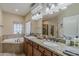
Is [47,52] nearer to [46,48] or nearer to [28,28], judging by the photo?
[46,48]

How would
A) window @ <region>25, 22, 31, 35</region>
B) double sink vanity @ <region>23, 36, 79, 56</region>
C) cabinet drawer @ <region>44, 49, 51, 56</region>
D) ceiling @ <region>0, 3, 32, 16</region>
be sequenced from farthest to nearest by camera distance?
window @ <region>25, 22, 31, 35</region>, ceiling @ <region>0, 3, 32, 16</region>, cabinet drawer @ <region>44, 49, 51, 56</region>, double sink vanity @ <region>23, 36, 79, 56</region>

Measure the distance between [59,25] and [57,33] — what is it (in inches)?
6.1

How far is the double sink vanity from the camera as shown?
1.95 meters

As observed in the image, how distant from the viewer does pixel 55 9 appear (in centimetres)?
240

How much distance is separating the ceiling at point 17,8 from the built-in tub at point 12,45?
1.64 feet

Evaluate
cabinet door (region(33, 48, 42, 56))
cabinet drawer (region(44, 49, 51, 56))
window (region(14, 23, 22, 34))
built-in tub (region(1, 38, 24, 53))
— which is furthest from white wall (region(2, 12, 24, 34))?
cabinet drawer (region(44, 49, 51, 56))

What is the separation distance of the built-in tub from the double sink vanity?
4.1 inches

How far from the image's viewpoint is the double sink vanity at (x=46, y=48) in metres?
1.95

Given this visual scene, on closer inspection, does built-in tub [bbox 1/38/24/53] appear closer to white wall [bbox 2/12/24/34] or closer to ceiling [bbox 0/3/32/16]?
white wall [bbox 2/12/24/34]

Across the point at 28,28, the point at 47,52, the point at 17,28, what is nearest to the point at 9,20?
the point at 17,28

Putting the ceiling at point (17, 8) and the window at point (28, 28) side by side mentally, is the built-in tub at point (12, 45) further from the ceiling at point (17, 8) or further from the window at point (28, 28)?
the ceiling at point (17, 8)

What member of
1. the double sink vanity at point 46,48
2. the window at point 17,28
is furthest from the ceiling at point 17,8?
the double sink vanity at point 46,48

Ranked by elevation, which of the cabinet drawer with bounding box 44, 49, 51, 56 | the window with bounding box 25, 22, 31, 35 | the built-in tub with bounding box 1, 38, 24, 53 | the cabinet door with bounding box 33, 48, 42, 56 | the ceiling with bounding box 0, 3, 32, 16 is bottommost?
the cabinet door with bounding box 33, 48, 42, 56

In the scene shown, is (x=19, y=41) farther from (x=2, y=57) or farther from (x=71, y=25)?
(x=71, y=25)
